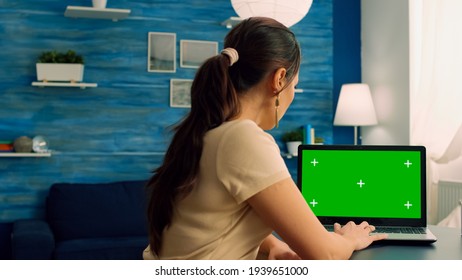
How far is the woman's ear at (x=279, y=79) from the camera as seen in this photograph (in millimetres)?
1503

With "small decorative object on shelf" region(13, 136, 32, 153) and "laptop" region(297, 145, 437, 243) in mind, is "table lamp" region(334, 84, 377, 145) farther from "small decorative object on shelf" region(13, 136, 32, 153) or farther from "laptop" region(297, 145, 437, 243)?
"laptop" region(297, 145, 437, 243)

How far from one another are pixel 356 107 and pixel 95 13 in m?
1.97

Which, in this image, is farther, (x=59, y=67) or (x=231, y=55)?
(x=59, y=67)

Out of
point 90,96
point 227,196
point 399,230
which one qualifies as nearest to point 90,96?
point 90,96

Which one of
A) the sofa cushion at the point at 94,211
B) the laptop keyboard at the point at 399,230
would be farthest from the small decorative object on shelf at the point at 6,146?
the laptop keyboard at the point at 399,230

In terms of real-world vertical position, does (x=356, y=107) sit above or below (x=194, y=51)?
below

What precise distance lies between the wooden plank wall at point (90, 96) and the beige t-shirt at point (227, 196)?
3.02m

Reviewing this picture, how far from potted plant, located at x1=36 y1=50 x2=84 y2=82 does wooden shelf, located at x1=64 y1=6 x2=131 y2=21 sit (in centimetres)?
27

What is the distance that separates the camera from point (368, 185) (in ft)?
6.65

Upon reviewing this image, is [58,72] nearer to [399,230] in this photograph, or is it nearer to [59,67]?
[59,67]

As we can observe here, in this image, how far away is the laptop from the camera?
2008 mm

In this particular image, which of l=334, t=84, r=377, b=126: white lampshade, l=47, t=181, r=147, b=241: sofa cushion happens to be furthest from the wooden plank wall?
l=334, t=84, r=377, b=126: white lampshade

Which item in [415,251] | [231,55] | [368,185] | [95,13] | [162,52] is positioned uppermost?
[95,13]

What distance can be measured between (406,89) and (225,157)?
3.36 meters
